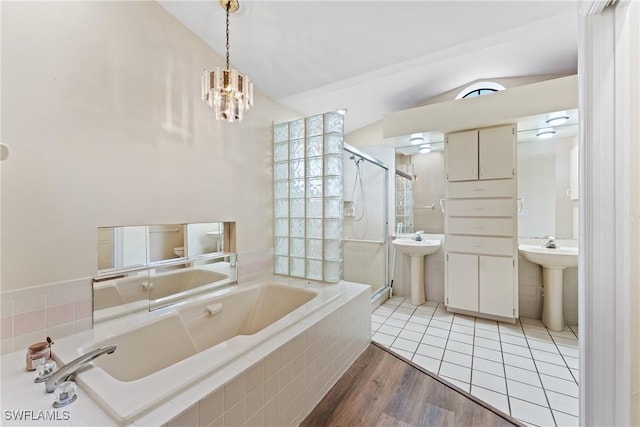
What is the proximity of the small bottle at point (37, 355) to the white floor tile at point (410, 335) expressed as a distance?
2.41 metres

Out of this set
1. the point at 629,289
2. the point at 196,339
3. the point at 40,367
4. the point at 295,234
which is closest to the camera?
the point at 629,289

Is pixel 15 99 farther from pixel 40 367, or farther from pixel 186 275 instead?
pixel 186 275

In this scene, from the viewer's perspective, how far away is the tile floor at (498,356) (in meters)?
1.61

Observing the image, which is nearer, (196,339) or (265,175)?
(196,339)

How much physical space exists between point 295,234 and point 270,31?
5.71ft

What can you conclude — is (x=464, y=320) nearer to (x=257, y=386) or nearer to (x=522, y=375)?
(x=522, y=375)

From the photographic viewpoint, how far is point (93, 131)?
5.04 ft

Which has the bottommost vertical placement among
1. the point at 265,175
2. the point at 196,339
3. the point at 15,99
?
the point at 196,339

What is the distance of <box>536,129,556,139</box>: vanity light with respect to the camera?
8.91ft

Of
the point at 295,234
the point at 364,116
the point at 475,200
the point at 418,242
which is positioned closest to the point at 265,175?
the point at 295,234

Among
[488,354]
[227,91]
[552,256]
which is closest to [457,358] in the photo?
[488,354]

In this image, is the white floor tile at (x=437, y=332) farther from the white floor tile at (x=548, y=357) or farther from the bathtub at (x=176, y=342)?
the bathtub at (x=176, y=342)

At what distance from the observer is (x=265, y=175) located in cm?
271

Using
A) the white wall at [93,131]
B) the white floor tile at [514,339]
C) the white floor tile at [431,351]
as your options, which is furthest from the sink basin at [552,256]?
the white wall at [93,131]
